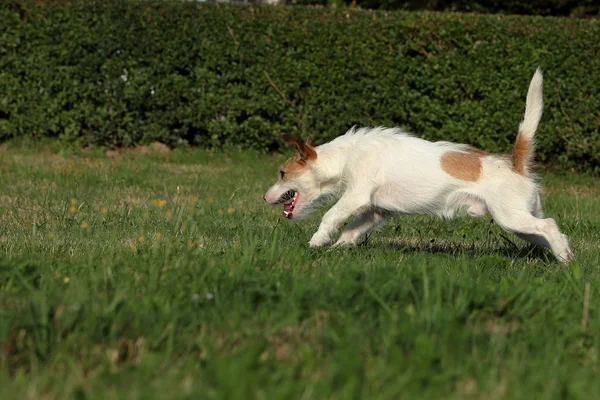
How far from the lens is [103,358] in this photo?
3186 mm

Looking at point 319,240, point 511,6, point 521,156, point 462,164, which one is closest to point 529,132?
point 521,156

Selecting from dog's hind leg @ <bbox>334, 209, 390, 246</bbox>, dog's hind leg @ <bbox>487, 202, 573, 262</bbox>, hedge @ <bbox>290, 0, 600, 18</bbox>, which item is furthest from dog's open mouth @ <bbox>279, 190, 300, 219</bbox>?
hedge @ <bbox>290, 0, 600, 18</bbox>

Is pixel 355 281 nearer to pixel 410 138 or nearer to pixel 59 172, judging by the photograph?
pixel 410 138

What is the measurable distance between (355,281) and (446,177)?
84.3 inches

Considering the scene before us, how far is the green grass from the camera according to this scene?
299cm

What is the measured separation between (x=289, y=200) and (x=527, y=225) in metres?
1.81

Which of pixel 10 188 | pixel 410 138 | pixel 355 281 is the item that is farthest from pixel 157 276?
pixel 10 188

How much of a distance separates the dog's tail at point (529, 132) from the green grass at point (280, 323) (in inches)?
26.2

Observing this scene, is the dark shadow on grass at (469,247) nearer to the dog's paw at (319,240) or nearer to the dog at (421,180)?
the dog at (421,180)

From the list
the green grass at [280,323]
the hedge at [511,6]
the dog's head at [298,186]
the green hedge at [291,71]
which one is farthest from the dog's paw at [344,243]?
the hedge at [511,6]

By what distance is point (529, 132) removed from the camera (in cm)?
599

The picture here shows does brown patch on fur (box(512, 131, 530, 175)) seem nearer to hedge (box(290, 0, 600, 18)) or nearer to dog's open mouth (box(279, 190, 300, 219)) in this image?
dog's open mouth (box(279, 190, 300, 219))

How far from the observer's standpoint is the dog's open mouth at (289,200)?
655 centimetres

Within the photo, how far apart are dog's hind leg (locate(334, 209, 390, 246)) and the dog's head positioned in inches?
14.1
